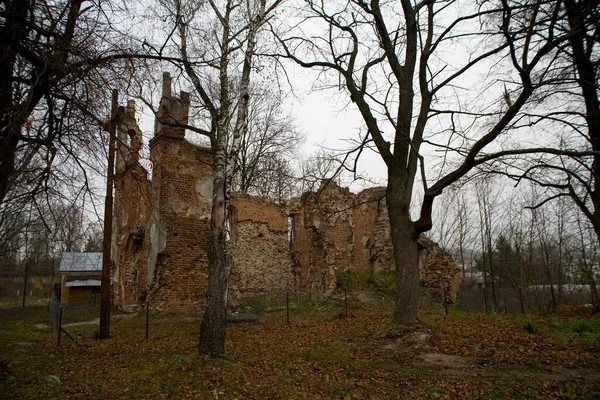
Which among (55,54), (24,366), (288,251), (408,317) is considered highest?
(55,54)

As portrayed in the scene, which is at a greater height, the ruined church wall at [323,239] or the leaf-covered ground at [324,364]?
the ruined church wall at [323,239]

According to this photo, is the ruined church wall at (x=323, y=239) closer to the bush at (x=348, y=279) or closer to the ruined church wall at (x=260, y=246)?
the bush at (x=348, y=279)

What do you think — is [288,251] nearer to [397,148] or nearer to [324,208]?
[324,208]

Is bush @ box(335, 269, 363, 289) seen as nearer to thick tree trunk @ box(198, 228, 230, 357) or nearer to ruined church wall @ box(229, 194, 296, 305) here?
ruined church wall @ box(229, 194, 296, 305)

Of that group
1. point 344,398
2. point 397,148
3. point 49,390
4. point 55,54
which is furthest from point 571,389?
point 55,54

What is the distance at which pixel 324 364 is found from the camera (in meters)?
7.12

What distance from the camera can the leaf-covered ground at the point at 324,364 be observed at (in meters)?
5.58

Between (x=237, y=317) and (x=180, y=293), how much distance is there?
8.87 feet

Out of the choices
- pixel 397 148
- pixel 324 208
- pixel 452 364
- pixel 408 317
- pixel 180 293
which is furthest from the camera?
→ pixel 324 208

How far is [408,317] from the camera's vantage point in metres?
8.79

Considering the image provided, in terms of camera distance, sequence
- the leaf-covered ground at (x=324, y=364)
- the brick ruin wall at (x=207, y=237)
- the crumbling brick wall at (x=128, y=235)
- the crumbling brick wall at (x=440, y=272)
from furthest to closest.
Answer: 1. the crumbling brick wall at (x=440, y=272)
2. the crumbling brick wall at (x=128, y=235)
3. the brick ruin wall at (x=207, y=237)
4. the leaf-covered ground at (x=324, y=364)

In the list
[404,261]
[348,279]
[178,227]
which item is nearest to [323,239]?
[348,279]

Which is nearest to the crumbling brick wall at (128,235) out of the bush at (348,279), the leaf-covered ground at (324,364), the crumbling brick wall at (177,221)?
the crumbling brick wall at (177,221)

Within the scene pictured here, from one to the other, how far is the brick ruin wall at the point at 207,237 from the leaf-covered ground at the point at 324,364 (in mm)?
3402
